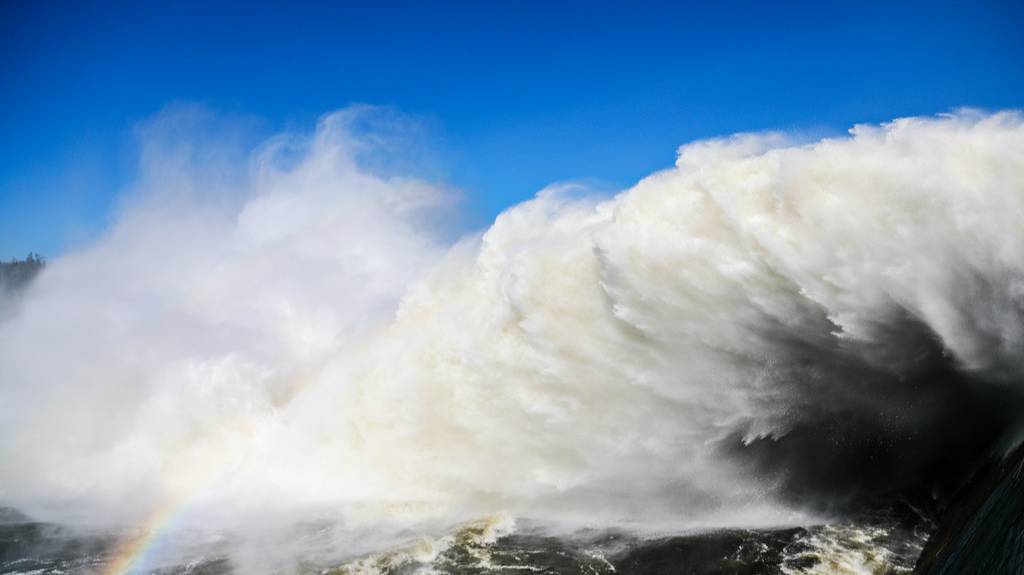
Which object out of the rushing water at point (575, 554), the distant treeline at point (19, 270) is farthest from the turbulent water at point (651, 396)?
the distant treeline at point (19, 270)

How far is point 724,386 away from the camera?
1403 centimetres

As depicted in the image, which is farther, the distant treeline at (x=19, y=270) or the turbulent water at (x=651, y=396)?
the distant treeline at (x=19, y=270)

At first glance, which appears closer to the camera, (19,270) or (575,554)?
(575,554)

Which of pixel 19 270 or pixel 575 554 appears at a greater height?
pixel 19 270

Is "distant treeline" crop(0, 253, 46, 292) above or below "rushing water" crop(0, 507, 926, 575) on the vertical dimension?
above

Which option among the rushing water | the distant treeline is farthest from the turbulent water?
the distant treeline

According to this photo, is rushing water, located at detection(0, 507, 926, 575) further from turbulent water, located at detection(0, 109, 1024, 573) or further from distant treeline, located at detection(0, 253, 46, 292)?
distant treeline, located at detection(0, 253, 46, 292)

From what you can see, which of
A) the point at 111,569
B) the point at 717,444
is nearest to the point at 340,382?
the point at 111,569

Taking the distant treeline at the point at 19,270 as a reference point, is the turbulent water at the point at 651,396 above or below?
below

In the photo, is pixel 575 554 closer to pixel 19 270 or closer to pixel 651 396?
pixel 651 396

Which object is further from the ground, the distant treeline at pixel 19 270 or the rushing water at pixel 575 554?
the distant treeline at pixel 19 270

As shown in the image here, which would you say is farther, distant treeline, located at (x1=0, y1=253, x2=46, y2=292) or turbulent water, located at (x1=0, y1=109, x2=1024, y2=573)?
distant treeline, located at (x1=0, y1=253, x2=46, y2=292)

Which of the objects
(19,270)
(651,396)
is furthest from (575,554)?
(19,270)

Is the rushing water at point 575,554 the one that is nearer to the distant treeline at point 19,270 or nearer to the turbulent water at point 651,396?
the turbulent water at point 651,396
